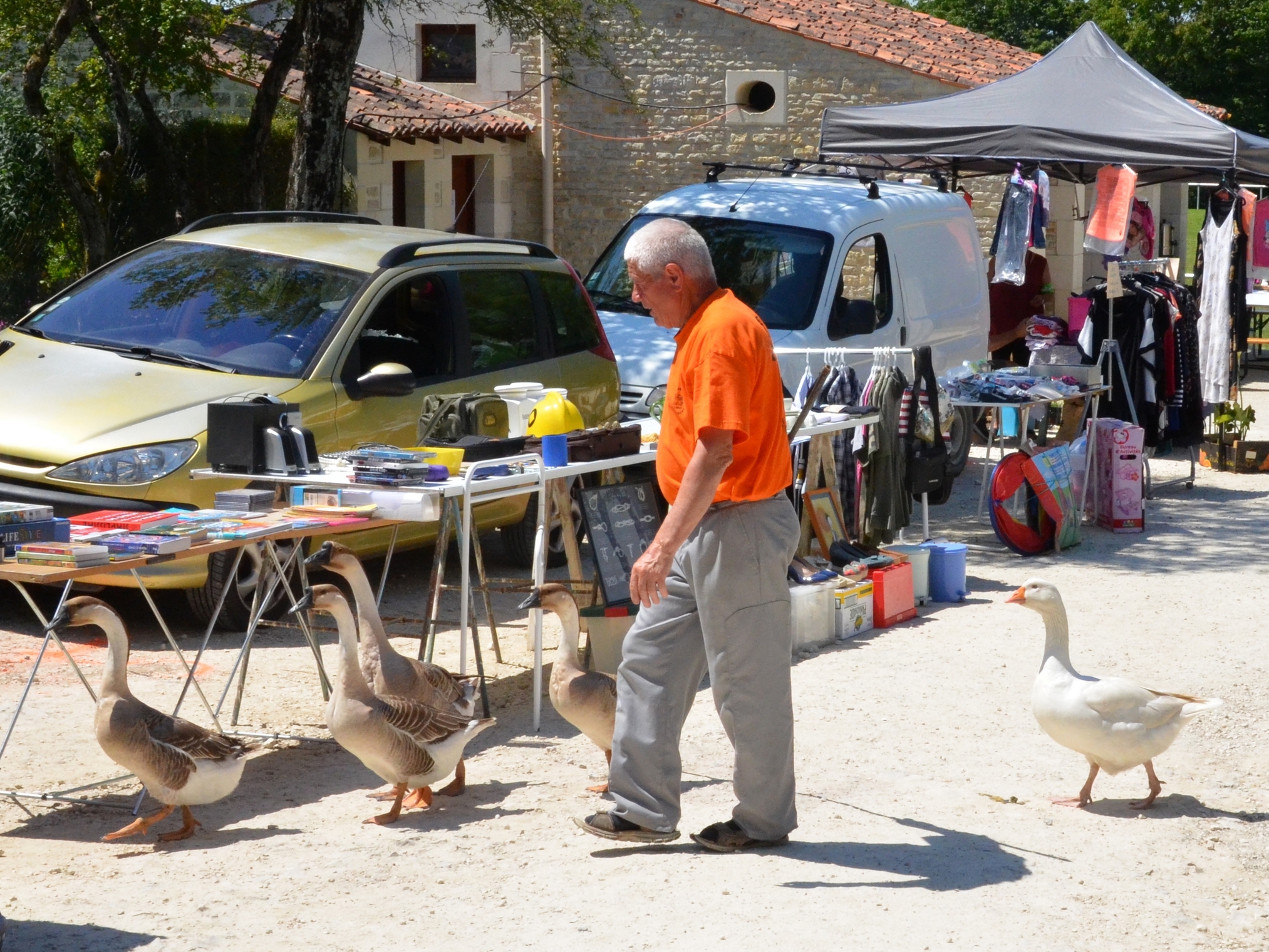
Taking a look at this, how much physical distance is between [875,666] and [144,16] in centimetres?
1181

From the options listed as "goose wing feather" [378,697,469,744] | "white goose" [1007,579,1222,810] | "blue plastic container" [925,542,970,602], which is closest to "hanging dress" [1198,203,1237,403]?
"blue plastic container" [925,542,970,602]

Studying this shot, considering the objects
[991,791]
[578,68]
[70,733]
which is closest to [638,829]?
[991,791]

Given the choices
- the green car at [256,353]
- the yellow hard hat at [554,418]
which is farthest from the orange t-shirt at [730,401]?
the green car at [256,353]

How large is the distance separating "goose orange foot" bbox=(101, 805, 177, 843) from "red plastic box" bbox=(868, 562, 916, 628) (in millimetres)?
4143

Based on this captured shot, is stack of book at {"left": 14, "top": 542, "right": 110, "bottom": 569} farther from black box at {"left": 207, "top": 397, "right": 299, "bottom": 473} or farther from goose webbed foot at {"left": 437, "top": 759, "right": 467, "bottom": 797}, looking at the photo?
goose webbed foot at {"left": 437, "top": 759, "right": 467, "bottom": 797}

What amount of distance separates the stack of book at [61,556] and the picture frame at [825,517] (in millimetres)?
4426

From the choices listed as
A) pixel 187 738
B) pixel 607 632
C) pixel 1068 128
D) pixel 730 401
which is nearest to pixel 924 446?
pixel 607 632

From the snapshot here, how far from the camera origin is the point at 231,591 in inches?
293

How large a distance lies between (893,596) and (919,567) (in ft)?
1.82

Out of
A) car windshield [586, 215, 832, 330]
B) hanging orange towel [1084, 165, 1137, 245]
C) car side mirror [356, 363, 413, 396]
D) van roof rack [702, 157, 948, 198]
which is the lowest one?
car side mirror [356, 363, 413, 396]

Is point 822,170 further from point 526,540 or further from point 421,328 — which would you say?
point 421,328

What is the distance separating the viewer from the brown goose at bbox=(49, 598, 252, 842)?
4.93 m

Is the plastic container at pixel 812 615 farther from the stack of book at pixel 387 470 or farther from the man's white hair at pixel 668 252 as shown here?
the man's white hair at pixel 668 252

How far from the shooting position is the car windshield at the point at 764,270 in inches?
427
